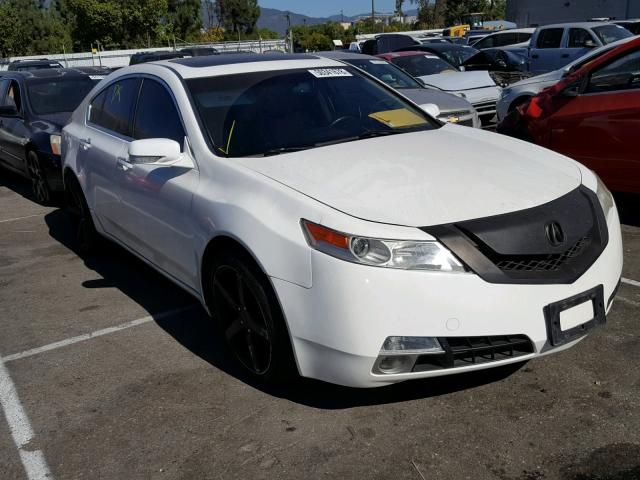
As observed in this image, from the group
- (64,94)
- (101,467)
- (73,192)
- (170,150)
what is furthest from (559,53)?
(101,467)

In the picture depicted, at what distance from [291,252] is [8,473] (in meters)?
1.60

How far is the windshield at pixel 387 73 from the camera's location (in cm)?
969

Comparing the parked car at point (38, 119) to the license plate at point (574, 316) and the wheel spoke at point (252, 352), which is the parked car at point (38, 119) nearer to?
the wheel spoke at point (252, 352)

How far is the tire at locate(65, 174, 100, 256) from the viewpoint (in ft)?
19.1

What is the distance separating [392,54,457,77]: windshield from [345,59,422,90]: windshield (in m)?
2.03

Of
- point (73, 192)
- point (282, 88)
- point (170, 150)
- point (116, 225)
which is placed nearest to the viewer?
point (170, 150)

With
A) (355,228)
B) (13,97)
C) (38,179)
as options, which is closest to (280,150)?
(355,228)

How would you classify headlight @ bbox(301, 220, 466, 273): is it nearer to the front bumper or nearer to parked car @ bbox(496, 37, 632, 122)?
the front bumper

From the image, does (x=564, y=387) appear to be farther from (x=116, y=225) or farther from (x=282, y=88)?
(x=116, y=225)

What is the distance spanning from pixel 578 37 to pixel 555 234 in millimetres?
14947

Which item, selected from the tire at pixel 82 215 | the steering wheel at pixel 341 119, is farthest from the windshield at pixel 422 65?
the steering wheel at pixel 341 119

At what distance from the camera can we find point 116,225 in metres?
5.04

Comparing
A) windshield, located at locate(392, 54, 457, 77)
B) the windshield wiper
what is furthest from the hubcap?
windshield, located at locate(392, 54, 457, 77)

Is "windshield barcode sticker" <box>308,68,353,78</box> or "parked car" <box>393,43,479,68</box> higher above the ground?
"windshield barcode sticker" <box>308,68,353,78</box>
